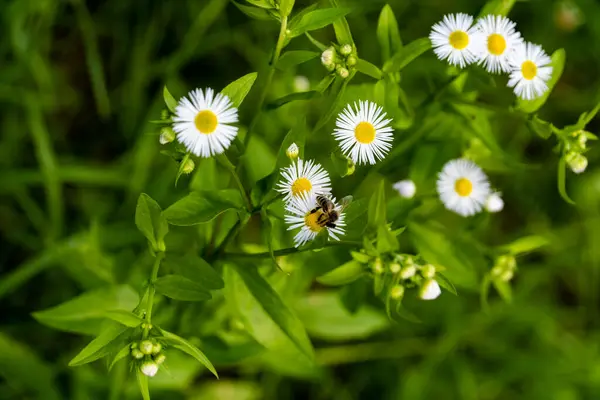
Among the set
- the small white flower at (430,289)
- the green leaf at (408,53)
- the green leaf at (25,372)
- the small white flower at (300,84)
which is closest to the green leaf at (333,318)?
the small white flower at (300,84)

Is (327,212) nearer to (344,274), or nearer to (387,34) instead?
(344,274)

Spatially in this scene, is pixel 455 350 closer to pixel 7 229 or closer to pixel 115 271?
pixel 115 271

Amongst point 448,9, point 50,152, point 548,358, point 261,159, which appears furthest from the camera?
point 448,9

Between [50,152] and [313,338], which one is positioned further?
[313,338]

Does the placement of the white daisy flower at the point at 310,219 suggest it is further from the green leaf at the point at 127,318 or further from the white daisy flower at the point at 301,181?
the green leaf at the point at 127,318

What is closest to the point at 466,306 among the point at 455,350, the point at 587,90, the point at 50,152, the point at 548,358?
the point at 455,350

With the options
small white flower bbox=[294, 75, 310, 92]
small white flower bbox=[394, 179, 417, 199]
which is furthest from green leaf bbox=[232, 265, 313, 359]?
small white flower bbox=[294, 75, 310, 92]

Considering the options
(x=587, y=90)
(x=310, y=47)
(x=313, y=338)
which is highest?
(x=587, y=90)

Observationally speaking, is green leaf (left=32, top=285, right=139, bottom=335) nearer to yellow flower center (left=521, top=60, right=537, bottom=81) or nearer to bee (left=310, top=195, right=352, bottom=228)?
bee (left=310, top=195, right=352, bottom=228)
